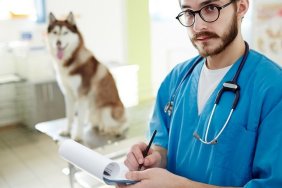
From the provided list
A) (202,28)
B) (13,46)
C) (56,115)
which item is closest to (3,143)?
(56,115)

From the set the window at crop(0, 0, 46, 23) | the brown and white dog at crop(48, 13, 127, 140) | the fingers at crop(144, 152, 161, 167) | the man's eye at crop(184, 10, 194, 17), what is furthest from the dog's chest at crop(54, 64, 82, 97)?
the window at crop(0, 0, 46, 23)

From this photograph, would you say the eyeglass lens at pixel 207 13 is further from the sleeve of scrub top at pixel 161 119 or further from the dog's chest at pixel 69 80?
the dog's chest at pixel 69 80

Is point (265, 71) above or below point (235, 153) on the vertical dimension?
above

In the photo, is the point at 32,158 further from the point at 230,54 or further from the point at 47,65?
the point at 230,54

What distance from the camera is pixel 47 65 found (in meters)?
3.22

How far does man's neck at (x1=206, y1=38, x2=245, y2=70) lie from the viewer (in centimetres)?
81

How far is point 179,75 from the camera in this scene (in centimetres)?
100

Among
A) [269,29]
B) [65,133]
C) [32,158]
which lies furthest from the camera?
[32,158]

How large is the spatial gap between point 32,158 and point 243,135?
2.50 metres

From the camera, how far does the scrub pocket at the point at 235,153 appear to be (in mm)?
743

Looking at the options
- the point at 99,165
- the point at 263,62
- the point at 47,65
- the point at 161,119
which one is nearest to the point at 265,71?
the point at 263,62

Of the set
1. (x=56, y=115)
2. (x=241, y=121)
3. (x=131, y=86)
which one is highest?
(x=241, y=121)

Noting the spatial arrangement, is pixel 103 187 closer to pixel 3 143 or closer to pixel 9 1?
pixel 3 143

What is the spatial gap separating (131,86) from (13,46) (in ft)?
4.83
